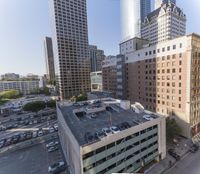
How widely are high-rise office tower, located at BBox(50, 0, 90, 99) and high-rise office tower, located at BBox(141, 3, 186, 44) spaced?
56599mm

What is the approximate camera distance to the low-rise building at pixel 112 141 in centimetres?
2080

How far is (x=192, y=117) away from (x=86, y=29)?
94.1m

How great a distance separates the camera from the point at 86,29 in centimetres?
10406

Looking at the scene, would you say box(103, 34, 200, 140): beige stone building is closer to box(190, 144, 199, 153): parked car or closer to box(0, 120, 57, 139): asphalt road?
box(190, 144, 199, 153): parked car

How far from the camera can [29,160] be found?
110 feet

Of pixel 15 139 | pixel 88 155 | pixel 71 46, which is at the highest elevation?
pixel 71 46

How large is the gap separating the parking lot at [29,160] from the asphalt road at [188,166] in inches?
1077

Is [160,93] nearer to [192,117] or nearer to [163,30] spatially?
[192,117]

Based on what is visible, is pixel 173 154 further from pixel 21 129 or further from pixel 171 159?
pixel 21 129

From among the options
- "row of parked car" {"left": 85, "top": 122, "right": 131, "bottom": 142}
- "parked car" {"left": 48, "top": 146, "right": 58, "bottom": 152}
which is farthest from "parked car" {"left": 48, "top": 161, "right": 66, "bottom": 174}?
"row of parked car" {"left": 85, "top": 122, "right": 131, "bottom": 142}

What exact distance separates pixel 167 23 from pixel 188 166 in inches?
3820

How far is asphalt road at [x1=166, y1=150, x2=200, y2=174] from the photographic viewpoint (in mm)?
27278

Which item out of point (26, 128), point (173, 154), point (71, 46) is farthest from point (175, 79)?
point (71, 46)

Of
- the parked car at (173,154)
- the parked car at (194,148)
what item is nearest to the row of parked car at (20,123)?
the parked car at (173,154)
